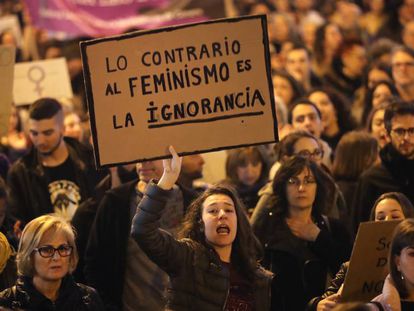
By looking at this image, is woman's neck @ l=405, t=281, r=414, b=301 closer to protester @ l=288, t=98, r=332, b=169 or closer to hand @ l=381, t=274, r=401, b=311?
hand @ l=381, t=274, r=401, b=311

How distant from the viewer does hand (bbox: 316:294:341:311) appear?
711cm

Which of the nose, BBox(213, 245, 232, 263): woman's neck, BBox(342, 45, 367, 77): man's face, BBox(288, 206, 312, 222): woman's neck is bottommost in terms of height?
BBox(213, 245, 232, 263): woman's neck

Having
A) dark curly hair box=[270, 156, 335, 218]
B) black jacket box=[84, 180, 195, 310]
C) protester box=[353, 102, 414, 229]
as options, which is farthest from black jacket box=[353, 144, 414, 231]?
black jacket box=[84, 180, 195, 310]

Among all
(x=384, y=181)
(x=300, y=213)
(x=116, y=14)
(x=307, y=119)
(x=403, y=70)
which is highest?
(x=116, y=14)

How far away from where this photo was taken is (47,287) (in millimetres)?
7023

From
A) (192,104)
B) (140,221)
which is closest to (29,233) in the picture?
(140,221)

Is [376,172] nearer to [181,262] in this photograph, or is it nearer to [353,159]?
[353,159]

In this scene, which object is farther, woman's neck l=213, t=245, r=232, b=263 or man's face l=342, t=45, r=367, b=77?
man's face l=342, t=45, r=367, b=77

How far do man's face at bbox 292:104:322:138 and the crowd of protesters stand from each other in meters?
0.01

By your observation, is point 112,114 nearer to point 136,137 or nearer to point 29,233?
point 136,137

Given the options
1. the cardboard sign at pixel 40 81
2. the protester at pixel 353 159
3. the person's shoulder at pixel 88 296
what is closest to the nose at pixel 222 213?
the person's shoulder at pixel 88 296

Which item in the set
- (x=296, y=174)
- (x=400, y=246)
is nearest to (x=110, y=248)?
Result: (x=296, y=174)

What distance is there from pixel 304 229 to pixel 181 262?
51.4 inches

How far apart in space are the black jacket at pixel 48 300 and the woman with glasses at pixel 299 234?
4.23 feet
